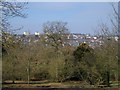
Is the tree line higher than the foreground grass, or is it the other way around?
the tree line

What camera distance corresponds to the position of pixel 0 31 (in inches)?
287

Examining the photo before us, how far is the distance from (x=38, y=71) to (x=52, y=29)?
1104 centimetres

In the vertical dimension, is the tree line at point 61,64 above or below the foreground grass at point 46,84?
above

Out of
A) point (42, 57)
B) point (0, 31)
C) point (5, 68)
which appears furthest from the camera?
point (42, 57)

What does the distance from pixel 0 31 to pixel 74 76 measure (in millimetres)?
16790

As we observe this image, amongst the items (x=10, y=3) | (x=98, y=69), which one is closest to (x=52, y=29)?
(x=98, y=69)

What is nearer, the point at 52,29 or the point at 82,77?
the point at 82,77

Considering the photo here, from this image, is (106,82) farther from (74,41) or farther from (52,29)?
(52,29)

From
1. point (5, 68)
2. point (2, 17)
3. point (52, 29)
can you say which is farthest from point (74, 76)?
point (2, 17)

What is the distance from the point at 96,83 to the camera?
20.4m

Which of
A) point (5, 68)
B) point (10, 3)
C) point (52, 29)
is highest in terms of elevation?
point (52, 29)

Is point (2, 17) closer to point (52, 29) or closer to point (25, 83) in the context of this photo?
point (25, 83)

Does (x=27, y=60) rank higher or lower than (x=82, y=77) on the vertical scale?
higher

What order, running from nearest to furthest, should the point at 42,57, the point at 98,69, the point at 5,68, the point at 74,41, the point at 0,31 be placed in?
the point at 0,31
the point at 98,69
the point at 5,68
the point at 42,57
the point at 74,41
